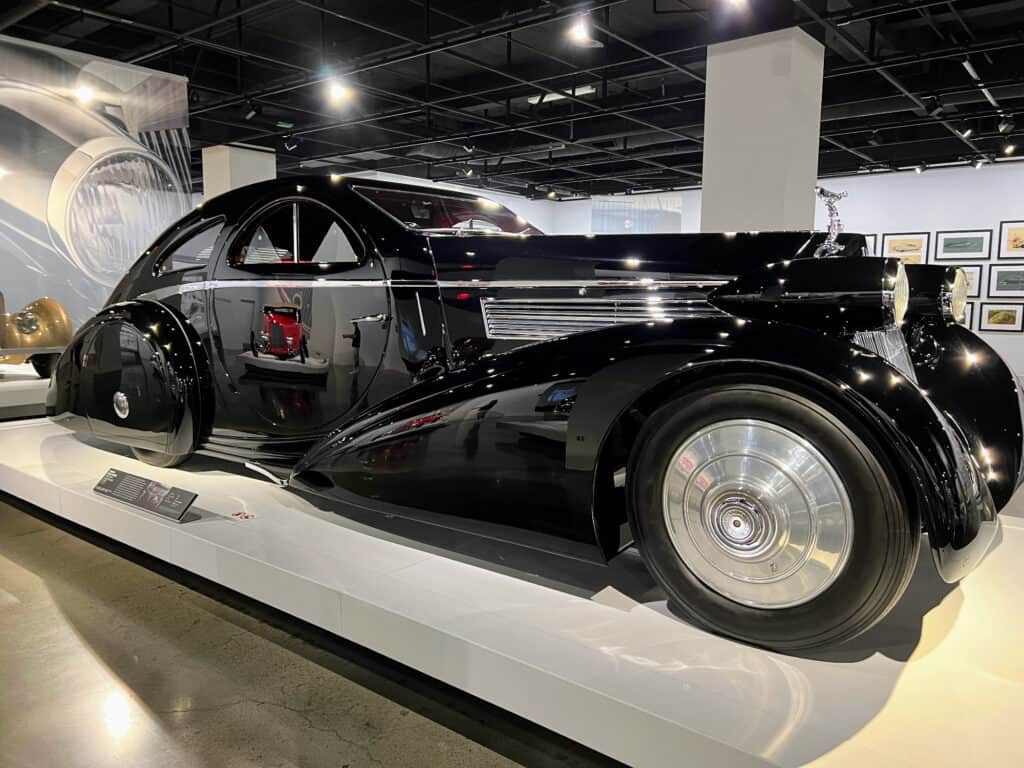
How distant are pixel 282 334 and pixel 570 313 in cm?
123

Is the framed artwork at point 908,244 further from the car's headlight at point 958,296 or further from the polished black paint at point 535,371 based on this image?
the polished black paint at point 535,371

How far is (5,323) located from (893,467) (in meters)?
6.70

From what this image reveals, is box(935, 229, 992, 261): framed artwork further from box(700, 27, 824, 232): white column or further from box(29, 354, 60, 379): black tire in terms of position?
box(29, 354, 60, 379): black tire

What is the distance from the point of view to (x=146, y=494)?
9.25 ft

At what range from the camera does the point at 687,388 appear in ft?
5.85

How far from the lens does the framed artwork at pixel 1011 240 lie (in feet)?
35.4

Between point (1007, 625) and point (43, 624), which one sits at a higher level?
point (1007, 625)

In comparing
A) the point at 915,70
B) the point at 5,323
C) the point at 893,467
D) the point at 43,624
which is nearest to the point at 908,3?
the point at 915,70

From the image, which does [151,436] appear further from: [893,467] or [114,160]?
[114,160]

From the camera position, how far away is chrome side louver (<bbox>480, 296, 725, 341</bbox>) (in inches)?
84.4

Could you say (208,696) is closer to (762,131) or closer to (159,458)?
(159,458)

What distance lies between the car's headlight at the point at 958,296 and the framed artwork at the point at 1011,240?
1014 centimetres

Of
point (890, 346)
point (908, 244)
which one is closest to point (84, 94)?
point (890, 346)

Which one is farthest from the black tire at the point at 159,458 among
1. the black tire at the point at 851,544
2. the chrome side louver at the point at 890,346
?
the chrome side louver at the point at 890,346
